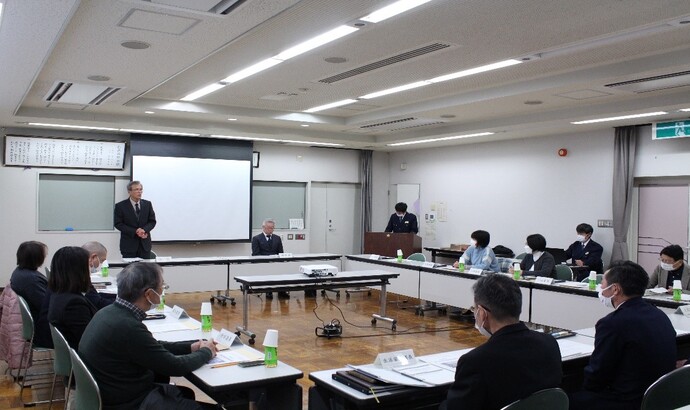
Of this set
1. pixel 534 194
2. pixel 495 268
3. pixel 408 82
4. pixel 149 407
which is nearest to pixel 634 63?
pixel 408 82

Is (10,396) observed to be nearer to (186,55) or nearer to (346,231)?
(186,55)

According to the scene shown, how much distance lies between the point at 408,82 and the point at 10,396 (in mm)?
4669

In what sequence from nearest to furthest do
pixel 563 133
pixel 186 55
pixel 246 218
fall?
pixel 186 55 < pixel 563 133 < pixel 246 218

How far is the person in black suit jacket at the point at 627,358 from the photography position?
2.63 metres

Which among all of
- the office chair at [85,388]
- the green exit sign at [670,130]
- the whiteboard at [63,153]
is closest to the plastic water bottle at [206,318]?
the office chair at [85,388]

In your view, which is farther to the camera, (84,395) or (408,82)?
(408,82)

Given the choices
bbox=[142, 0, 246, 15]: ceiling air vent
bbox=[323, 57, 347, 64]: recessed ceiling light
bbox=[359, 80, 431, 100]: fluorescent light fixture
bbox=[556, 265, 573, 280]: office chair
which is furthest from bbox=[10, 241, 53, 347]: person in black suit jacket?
bbox=[556, 265, 573, 280]: office chair

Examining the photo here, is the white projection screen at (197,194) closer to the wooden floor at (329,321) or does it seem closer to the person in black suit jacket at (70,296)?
the wooden floor at (329,321)

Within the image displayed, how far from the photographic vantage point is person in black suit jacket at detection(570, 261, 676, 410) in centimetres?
A: 263

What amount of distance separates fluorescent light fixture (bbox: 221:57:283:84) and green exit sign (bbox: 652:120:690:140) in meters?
5.29

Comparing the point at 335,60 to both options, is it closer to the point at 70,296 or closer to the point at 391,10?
the point at 391,10

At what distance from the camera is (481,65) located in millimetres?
5512

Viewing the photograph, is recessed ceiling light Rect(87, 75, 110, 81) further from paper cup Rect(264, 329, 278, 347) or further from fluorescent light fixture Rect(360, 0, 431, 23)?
paper cup Rect(264, 329, 278, 347)

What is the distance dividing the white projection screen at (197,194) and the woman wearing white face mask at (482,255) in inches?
186
